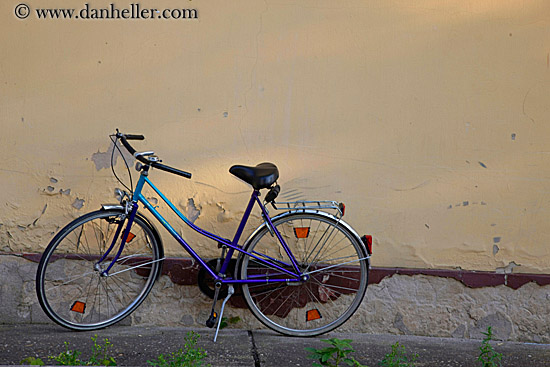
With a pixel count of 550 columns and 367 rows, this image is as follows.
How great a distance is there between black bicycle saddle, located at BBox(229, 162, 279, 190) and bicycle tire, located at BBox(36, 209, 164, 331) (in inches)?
30.9

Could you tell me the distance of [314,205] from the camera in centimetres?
409

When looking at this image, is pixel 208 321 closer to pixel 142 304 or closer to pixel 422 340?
pixel 142 304

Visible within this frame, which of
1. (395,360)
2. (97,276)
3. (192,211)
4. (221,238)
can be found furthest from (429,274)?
(97,276)

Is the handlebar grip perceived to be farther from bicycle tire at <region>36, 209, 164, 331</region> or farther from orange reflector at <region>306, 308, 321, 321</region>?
orange reflector at <region>306, 308, 321, 321</region>

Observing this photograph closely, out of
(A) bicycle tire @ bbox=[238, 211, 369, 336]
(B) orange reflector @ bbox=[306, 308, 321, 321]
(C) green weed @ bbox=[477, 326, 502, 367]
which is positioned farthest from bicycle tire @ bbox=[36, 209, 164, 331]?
(C) green weed @ bbox=[477, 326, 502, 367]

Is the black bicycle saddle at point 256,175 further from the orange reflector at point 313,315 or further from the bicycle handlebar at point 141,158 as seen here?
the orange reflector at point 313,315

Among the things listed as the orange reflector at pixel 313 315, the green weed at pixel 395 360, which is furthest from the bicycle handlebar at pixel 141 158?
the green weed at pixel 395 360

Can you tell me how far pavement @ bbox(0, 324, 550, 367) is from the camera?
350cm

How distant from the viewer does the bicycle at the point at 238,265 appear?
3.91m

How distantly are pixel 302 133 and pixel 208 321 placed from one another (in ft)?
4.68

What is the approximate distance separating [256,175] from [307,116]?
638 millimetres

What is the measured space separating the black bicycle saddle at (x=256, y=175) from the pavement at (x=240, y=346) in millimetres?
1033

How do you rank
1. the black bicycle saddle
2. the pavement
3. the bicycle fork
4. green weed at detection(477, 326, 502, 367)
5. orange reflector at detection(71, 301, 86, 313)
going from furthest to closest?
orange reflector at detection(71, 301, 86, 313) < the bicycle fork < the black bicycle saddle < the pavement < green weed at detection(477, 326, 502, 367)

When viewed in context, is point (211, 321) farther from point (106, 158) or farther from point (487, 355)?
point (487, 355)
